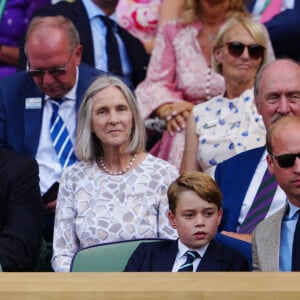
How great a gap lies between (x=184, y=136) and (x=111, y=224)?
1.29 metres

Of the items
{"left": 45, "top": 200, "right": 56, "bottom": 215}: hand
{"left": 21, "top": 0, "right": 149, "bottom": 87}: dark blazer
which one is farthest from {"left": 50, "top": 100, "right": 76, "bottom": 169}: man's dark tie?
{"left": 21, "top": 0, "right": 149, "bottom": 87}: dark blazer

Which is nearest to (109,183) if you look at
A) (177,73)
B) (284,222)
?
(284,222)

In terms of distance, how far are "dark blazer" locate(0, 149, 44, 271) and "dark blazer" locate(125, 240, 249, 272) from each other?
73 centimetres

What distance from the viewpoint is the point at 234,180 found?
15.6 ft

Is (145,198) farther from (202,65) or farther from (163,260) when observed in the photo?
(202,65)

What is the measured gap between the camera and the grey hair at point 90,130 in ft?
16.0

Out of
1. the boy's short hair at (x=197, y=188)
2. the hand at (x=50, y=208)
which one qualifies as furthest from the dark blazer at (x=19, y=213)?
the boy's short hair at (x=197, y=188)

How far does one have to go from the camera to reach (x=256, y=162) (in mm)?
4785

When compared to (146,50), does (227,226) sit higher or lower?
lower

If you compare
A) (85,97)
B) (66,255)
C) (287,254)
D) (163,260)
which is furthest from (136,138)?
(287,254)

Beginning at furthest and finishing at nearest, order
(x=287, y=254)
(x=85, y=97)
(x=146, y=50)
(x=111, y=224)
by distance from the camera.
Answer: (x=146, y=50) → (x=85, y=97) → (x=111, y=224) → (x=287, y=254)

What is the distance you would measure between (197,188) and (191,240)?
0.68 feet

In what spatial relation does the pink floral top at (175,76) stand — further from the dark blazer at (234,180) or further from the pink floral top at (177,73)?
the dark blazer at (234,180)

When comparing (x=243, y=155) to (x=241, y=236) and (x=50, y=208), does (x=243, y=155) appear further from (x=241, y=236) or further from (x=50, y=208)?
(x=50, y=208)
